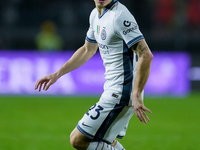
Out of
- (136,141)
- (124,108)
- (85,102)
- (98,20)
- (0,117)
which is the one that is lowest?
(85,102)

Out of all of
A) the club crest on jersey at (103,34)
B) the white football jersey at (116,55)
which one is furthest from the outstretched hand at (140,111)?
the club crest on jersey at (103,34)

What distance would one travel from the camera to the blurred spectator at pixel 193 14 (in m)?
17.3

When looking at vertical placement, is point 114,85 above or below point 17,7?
above

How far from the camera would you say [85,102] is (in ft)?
41.6

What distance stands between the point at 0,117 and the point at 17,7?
753 centimetres

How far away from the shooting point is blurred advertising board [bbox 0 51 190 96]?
14.2 meters

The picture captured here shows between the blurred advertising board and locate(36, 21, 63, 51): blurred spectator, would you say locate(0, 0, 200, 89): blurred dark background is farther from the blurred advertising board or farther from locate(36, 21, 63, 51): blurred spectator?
the blurred advertising board

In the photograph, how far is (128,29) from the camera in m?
4.39

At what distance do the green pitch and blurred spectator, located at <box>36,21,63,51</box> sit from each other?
3.35 meters

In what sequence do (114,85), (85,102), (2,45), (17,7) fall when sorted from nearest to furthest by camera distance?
(114,85) < (85,102) < (2,45) < (17,7)

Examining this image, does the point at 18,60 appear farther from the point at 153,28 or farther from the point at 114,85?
the point at 114,85

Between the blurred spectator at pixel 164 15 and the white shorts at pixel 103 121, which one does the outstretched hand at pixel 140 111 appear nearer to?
the white shorts at pixel 103 121

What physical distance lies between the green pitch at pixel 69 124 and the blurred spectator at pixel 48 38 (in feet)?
11.0

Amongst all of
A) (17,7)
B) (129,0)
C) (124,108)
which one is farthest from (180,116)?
(17,7)
